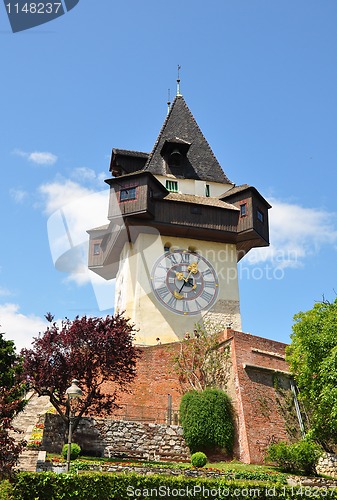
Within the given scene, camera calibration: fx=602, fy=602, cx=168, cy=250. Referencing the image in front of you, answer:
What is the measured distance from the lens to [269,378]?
24.3m

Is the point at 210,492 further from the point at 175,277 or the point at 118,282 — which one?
the point at 118,282

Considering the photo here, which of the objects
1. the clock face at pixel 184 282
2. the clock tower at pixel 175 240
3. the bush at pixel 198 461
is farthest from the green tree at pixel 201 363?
the clock face at pixel 184 282

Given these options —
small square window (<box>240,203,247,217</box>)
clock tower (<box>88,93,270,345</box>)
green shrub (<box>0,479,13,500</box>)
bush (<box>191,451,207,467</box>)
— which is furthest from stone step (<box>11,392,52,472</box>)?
small square window (<box>240,203,247,217</box>)

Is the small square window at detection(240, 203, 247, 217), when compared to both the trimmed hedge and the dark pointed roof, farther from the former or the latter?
the trimmed hedge

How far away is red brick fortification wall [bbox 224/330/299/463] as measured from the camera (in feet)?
71.7

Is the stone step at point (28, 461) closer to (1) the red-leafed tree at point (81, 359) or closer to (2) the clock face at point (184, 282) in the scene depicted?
(1) the red-leafed tree at point (81, 359)

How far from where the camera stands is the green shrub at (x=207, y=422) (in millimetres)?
21578

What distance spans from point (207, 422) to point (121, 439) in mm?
3144

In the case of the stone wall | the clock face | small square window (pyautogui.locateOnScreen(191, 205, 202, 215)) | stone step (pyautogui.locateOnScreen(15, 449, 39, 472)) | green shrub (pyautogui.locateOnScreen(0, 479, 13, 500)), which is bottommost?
green shrub (pyautogui.locateOnScreen(0, 479, 13, 500))

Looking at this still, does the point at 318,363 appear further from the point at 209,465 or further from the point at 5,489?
the point at 5,489

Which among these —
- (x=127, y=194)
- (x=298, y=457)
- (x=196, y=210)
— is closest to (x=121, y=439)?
(x=298, y=457)

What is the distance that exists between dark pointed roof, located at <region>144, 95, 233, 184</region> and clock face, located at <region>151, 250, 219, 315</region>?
5.68 metres

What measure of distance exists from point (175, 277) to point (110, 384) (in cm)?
859

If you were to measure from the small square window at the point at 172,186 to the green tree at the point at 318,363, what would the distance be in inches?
562
